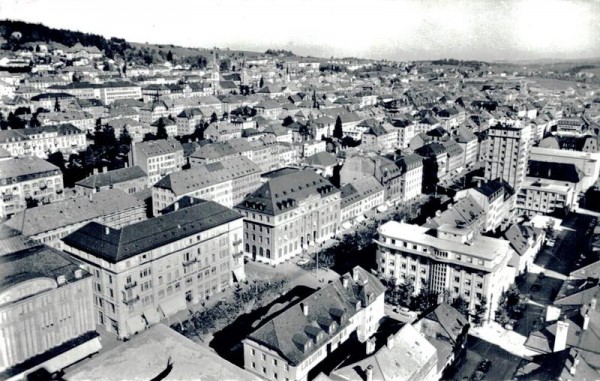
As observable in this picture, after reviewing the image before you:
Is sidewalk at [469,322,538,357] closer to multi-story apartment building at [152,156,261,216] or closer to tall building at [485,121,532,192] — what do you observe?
tall building at [485,121,532,192]

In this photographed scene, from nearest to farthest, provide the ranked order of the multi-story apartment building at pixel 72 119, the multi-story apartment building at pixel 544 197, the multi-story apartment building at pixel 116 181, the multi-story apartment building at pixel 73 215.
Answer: the multi-story apartment building at pixel 73 215, the multi-story apartment building at pixel 116 181, the multi-story apartment building at pixel 544 197, the multi-story apartment building at pixel 72 119

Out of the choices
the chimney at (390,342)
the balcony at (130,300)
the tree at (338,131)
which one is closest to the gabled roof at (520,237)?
the chimney at (390,342)

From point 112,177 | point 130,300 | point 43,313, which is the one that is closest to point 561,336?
point 130,300

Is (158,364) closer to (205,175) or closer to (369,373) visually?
(369,373)

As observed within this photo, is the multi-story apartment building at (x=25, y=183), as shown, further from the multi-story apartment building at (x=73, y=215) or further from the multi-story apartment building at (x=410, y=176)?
the multi-story apartment building at (x=410, y=176)

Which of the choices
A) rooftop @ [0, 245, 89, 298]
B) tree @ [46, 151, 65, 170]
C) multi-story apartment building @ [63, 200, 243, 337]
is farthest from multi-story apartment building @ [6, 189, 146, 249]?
tree @ [46, 151, 65, 170]
